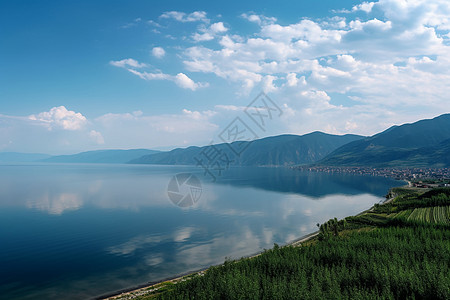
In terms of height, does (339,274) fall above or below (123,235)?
above

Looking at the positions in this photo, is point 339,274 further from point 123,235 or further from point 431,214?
point 431,214

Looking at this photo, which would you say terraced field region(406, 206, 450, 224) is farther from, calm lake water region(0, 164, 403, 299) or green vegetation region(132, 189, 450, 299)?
calm lake water region(0, 164, 403, 299)

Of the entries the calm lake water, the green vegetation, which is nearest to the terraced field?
the green vegetation

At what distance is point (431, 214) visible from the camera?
76000 mm

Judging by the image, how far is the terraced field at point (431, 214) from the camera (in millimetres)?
70094

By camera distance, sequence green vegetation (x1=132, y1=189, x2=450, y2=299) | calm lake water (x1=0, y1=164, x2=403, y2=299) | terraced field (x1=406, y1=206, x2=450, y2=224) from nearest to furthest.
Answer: green vegetation (x1=132, y1=189, x2=450, y2=299)
calm lake water (x1=0, y1=164, x2=403, y2=299)
terraced field (x1=406, y1=206, x2=450, y2=224)

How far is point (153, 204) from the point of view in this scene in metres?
114

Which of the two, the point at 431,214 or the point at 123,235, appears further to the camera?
the point at 431,214

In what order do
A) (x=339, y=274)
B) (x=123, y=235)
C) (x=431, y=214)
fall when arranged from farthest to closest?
(x=431, y=214) < (x=123, y=235) < (x=339, y=274)

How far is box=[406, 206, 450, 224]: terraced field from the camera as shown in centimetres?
7009

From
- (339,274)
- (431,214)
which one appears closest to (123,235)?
(339,274)

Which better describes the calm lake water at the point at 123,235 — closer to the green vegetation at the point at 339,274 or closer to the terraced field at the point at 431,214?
the green vegetation at the point at 339,274

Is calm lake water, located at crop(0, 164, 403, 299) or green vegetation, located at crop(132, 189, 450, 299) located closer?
green vegetation, located at crop(132, 189, 450, 299)

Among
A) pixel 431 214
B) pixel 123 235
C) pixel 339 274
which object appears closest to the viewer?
pixel 339 274
